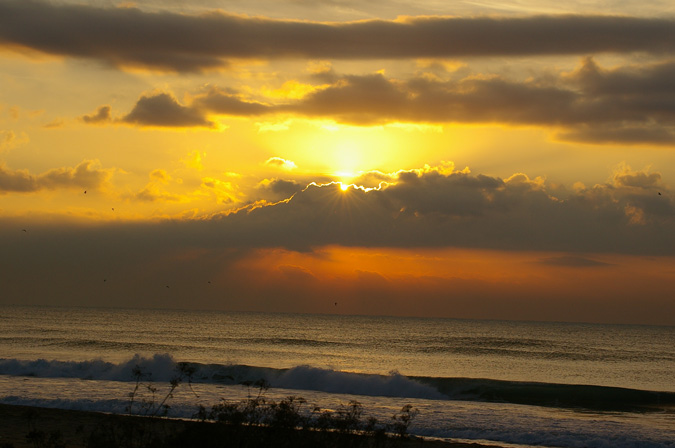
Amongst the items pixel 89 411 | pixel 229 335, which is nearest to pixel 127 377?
pixel 89 411

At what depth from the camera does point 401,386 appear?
37.0 meters

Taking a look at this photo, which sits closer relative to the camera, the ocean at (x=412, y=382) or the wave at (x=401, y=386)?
the ocean at (x=412, y=382)

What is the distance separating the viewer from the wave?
36.2 meters

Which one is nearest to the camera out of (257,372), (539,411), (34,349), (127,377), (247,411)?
(247,411)

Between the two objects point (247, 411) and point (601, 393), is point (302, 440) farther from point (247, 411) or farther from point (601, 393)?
point (601, 393)

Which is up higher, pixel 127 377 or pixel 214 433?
pixel 214 433

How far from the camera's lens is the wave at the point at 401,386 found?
36.2 metres

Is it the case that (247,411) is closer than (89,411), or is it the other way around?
(247,411)

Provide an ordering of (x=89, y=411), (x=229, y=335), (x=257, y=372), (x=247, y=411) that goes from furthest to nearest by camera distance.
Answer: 1. (x=229, y=335)
2. (x=257, y=372)
3. (x=89, y=411)
4. (x=247, y=411)

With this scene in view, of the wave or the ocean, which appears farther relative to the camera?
the wave

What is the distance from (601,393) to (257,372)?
21.3 metres

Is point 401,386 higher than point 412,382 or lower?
lower

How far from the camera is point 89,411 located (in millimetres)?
24938

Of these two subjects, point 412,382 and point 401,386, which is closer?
point 401,386
